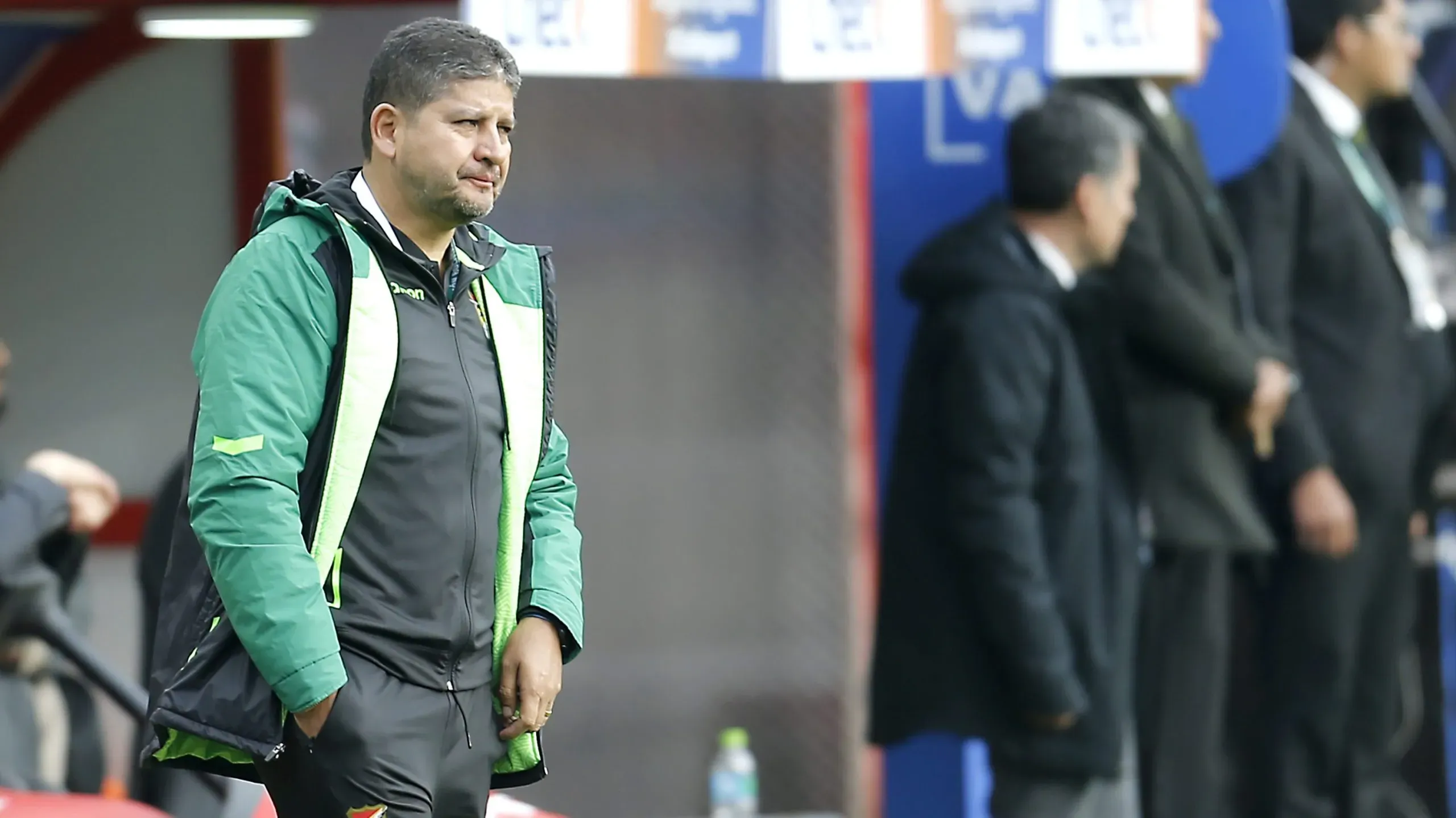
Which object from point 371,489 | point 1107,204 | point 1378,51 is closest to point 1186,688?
point 1107,204

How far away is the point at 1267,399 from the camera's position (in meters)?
5.76

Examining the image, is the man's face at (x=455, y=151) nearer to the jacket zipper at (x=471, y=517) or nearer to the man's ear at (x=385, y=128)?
the man's ear at (x=385, y=128)

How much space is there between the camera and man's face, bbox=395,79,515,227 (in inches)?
112

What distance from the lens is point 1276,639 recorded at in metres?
6.18

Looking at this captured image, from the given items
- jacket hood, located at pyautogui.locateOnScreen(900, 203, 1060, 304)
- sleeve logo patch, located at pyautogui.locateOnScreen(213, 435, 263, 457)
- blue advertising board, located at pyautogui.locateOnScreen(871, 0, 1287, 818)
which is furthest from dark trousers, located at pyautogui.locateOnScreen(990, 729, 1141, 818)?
sleeve logo patch, located at pyautogui.locateOnScreen(213, 435, 263, 457)

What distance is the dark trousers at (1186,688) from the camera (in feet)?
18.9

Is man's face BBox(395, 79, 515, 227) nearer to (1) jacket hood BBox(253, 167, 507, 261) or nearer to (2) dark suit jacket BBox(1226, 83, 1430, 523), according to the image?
(1) jacket hood BBox(253, 167, 507, 261)

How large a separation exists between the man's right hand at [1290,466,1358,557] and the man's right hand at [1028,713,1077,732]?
1012 millimetres

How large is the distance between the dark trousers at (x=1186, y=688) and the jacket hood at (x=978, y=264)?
0.79 metres

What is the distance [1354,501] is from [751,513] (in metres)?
1.55

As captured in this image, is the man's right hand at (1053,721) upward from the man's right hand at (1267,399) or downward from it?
downward

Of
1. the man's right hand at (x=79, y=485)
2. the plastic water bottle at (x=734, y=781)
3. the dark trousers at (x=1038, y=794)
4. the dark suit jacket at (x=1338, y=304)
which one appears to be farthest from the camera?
the plastic water bottle at (x=734, y=781)

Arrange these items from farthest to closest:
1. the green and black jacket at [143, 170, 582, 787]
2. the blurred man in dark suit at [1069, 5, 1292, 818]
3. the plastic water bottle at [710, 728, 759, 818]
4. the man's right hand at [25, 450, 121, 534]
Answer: the plastic water bottle at [710, 728, 759, 818]
the blurred man in dark suit at [1069, 5, 1292, 818]
the man's right hand at [25, 450, 121, 534]
the green and black jacket at [143, 170, 582, 787]

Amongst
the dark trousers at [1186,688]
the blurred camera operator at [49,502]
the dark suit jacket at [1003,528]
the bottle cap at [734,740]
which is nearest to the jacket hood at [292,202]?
the blurred camera operator at [49,502]
